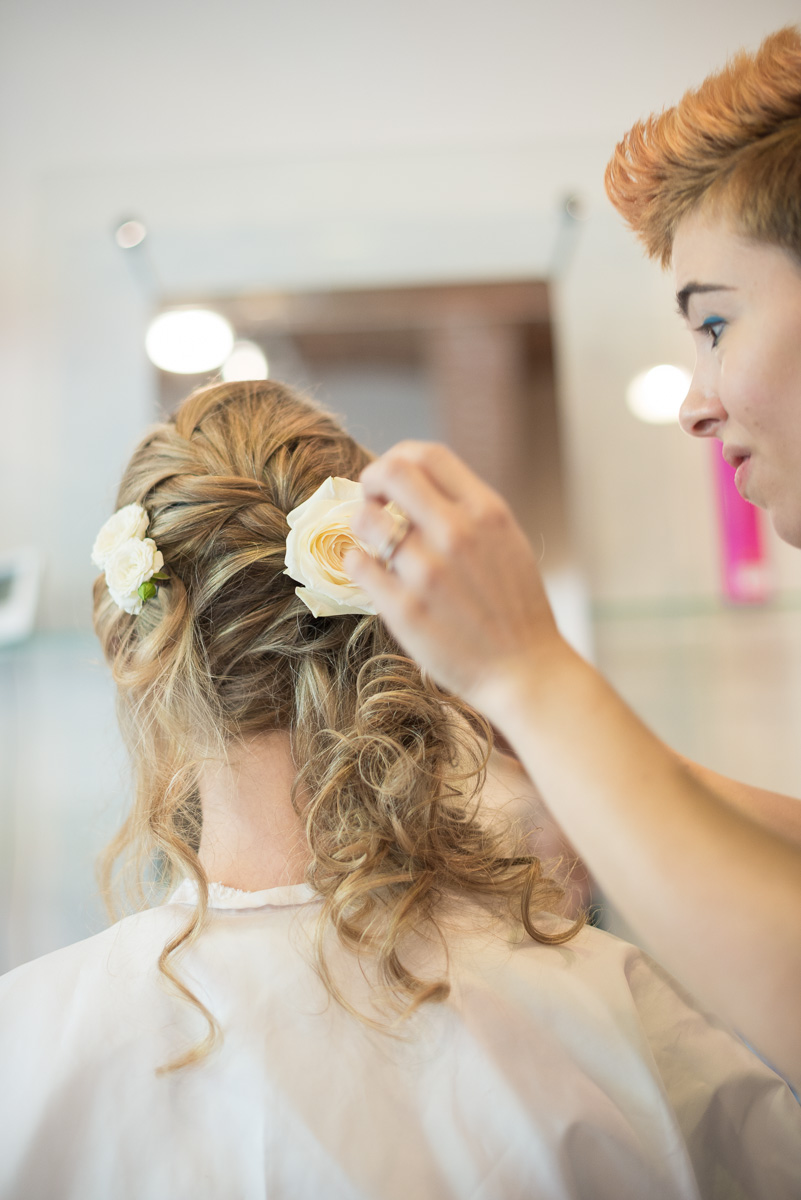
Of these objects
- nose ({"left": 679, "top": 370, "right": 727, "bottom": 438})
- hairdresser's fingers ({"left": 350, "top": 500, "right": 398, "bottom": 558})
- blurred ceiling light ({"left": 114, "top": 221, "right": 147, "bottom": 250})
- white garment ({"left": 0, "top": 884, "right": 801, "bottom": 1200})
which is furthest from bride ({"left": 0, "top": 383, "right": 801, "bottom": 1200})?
blurred ceiling light ({"left": 114, "top": 221, "right": 147, "bottom": 250})

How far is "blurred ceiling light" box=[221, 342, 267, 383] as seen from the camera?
4.43 ft

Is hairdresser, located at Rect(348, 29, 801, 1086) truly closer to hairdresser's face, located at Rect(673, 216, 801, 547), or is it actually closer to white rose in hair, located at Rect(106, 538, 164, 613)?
hairdresser's face, located at Rect(673, 216, 801, 547)

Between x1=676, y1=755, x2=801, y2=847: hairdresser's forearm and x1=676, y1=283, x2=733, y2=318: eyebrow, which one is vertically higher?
x1=676, y1=283, x2=733, y2=318: eyebrow

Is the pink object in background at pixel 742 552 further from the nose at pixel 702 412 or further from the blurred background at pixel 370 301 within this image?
the nose at pixel 702 412

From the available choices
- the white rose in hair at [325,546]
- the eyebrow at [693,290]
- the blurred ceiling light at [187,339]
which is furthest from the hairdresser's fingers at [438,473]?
the blurred ceiling light at [187,339]

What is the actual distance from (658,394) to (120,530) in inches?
34.9

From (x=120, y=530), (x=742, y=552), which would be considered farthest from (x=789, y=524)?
(x=742, y=552)

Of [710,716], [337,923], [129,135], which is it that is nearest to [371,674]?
[337,923]

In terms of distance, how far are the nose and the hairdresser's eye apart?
0.10 ft

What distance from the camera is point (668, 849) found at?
0.46 m

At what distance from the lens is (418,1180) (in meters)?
0.60

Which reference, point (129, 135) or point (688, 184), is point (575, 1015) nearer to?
point (688, 184)

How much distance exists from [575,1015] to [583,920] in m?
0.08

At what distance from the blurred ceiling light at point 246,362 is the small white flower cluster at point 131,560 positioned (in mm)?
616
